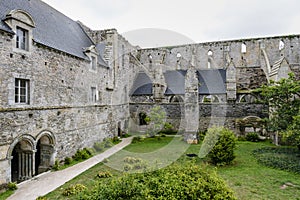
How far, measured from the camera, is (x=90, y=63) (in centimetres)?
1655

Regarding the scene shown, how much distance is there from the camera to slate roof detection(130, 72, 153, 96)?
1071 inches

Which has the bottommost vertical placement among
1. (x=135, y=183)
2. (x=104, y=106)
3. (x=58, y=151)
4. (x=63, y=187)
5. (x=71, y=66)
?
(x=63, y=187)

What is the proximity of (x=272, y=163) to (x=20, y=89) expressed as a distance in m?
14.6

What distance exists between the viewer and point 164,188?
177 inches

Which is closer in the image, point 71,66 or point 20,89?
point 20,89

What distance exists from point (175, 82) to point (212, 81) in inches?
193

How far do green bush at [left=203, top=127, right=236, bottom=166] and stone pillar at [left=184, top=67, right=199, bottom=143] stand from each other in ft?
17.8

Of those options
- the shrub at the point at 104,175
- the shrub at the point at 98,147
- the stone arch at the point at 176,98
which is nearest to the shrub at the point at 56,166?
the shrub at the point at 104,175

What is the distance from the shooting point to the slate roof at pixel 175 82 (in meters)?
26.4

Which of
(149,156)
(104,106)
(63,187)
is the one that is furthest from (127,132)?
(63,187)

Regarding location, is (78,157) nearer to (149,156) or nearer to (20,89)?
(149,156)

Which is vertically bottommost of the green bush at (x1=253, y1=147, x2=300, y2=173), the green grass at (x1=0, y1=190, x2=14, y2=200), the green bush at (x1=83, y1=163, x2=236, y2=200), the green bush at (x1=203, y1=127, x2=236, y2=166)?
the green grass at (x1=0, y1=190, x2=14, y2=200)

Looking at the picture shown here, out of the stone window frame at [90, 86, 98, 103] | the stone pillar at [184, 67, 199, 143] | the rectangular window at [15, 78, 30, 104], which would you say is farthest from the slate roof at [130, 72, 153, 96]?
the rectangular window at [15, 78, 30, 104]

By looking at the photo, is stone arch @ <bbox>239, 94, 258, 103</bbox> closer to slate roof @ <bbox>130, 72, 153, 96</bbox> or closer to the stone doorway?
slate roof @ <bbox>130, 72, 153, 96</bbox>
